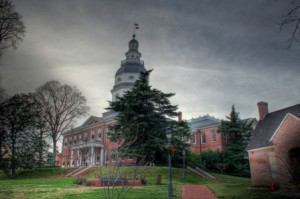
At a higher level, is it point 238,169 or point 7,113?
point 7,113

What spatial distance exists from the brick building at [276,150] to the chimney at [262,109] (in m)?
1.22

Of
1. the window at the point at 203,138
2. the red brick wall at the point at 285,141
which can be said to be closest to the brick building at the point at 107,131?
the window at the point at 203,138

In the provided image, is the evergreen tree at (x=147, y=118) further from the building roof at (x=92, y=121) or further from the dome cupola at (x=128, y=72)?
the dome cupola at (x=128, y=72)

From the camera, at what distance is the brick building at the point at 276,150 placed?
63.8 ft

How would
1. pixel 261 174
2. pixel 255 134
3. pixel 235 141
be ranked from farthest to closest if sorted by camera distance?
1. pixel 235 141
2. pixel 255 134
3. pixel 261 174

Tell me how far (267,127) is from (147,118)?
14037 millimetres

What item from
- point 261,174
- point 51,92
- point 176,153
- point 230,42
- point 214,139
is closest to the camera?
point 230,42

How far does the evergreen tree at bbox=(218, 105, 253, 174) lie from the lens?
36.6m

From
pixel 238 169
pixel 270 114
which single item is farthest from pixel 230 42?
pixel 238 169

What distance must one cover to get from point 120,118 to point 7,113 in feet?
68.1

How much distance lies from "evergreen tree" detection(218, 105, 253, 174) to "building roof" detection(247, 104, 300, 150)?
34.8ft

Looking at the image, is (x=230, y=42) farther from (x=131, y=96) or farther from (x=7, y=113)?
(x=131, y=96)

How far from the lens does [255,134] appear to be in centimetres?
2661

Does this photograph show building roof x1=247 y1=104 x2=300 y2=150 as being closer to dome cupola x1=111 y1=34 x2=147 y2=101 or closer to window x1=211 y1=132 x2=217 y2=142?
window x1=211 y1=132 x2=217 y2=142
